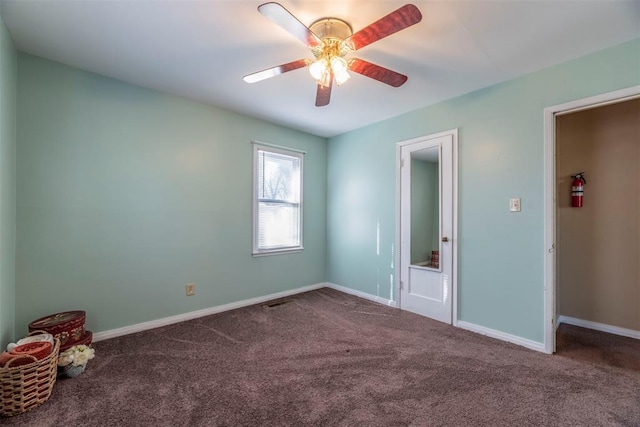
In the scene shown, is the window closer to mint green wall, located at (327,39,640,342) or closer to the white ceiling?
the white ceiling

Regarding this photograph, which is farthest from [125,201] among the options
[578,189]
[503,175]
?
[578,189]

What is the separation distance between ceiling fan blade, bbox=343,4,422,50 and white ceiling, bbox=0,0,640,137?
0.20 m

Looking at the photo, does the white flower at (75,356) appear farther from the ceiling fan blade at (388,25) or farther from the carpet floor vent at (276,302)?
the ceiling fan blade at (388,25)

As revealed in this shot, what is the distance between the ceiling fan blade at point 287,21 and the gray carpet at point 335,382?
2.19 m

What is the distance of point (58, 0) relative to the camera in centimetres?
173

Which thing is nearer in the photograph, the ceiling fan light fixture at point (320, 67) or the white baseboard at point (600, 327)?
the ceiling fan light fixture at point (320, 67)

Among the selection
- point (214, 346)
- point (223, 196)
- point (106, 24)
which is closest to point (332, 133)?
point (223, 196)

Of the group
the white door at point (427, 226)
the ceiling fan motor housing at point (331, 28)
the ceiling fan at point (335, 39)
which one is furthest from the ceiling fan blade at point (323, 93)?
the white door at point (427, 226)

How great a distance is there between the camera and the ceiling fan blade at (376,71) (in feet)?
6.42

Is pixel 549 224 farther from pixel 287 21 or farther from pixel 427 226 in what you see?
pixel 287 21

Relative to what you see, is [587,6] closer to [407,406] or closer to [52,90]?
[407,406]

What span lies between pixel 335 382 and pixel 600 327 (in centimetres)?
292

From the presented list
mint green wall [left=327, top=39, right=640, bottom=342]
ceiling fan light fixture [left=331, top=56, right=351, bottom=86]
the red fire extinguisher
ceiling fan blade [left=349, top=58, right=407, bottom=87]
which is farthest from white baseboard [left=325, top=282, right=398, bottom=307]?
ceiling fan light fixture [left=331, top=56, right=351, bottom=86]

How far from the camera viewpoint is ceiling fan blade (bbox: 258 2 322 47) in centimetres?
142
